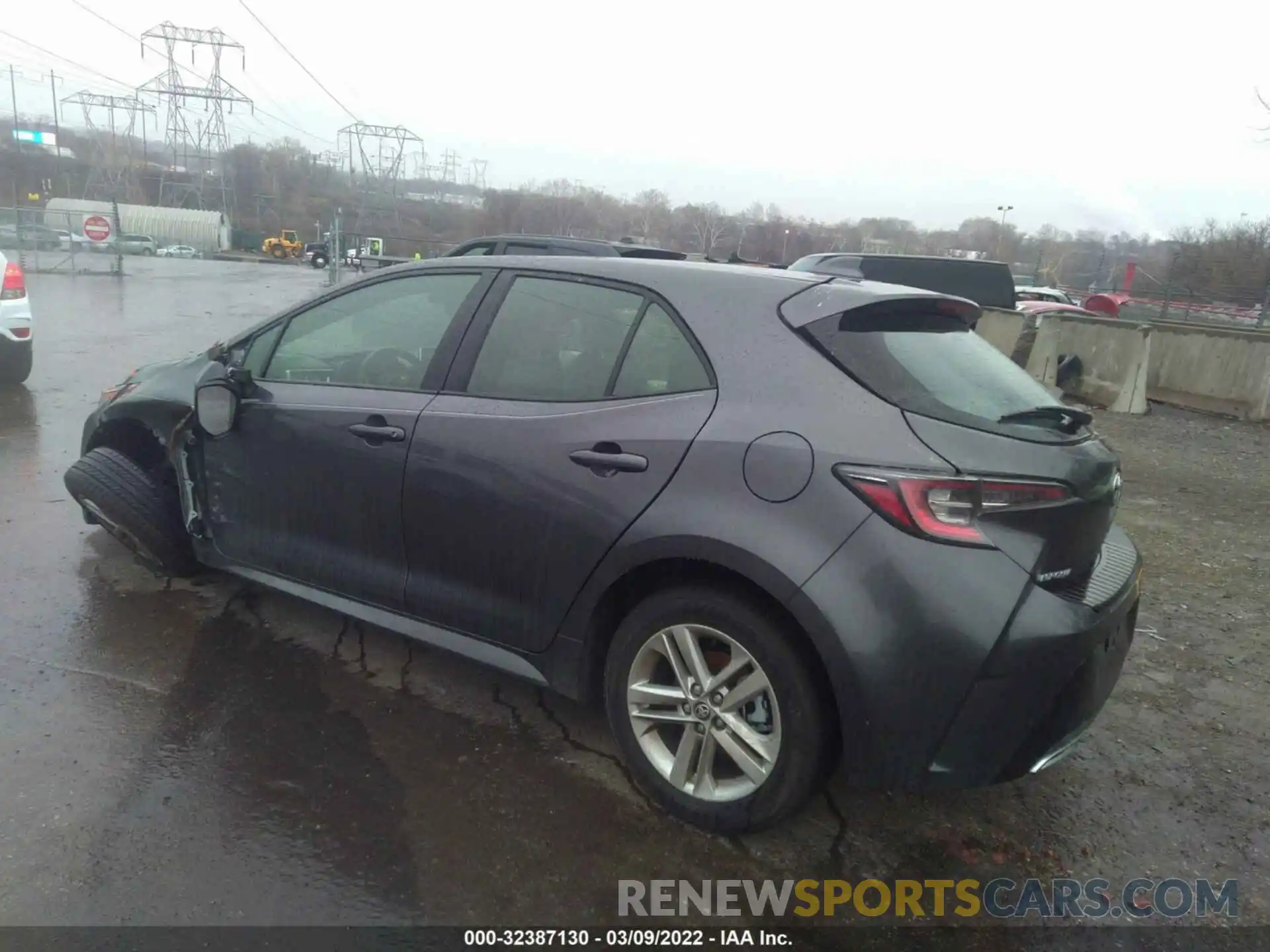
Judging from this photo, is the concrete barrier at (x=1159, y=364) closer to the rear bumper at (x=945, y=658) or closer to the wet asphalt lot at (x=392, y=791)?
the wet asphalt lot at (x=392, y=791)

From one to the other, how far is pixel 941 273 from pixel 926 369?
11437mm

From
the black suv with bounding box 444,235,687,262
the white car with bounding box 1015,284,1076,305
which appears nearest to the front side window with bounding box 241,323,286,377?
the black suv with bounding box 444,235,687,262

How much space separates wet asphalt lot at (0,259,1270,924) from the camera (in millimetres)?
2449

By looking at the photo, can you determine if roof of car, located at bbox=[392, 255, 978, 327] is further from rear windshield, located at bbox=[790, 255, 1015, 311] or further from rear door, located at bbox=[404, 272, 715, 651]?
rear windshield, located at bbox=[790, 255, 1015, 311]

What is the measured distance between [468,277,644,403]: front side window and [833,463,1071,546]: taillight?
1013 millimetres

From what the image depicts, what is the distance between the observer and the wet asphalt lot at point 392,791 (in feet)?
8.04

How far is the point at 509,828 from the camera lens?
2703mm

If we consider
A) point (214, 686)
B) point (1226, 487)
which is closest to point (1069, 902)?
point (214, 686)

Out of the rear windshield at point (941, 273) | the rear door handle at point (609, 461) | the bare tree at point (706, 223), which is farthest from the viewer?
the bare tree at point (706, 223)

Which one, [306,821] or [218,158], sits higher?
[218,158]

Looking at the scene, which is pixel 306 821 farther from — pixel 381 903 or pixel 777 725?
pixel 777 725

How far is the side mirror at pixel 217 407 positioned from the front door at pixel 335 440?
4 centimetres

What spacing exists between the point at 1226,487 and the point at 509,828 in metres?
7.37

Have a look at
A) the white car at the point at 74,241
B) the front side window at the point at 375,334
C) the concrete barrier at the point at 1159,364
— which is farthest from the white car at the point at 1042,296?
the white car at the point at 74,241
